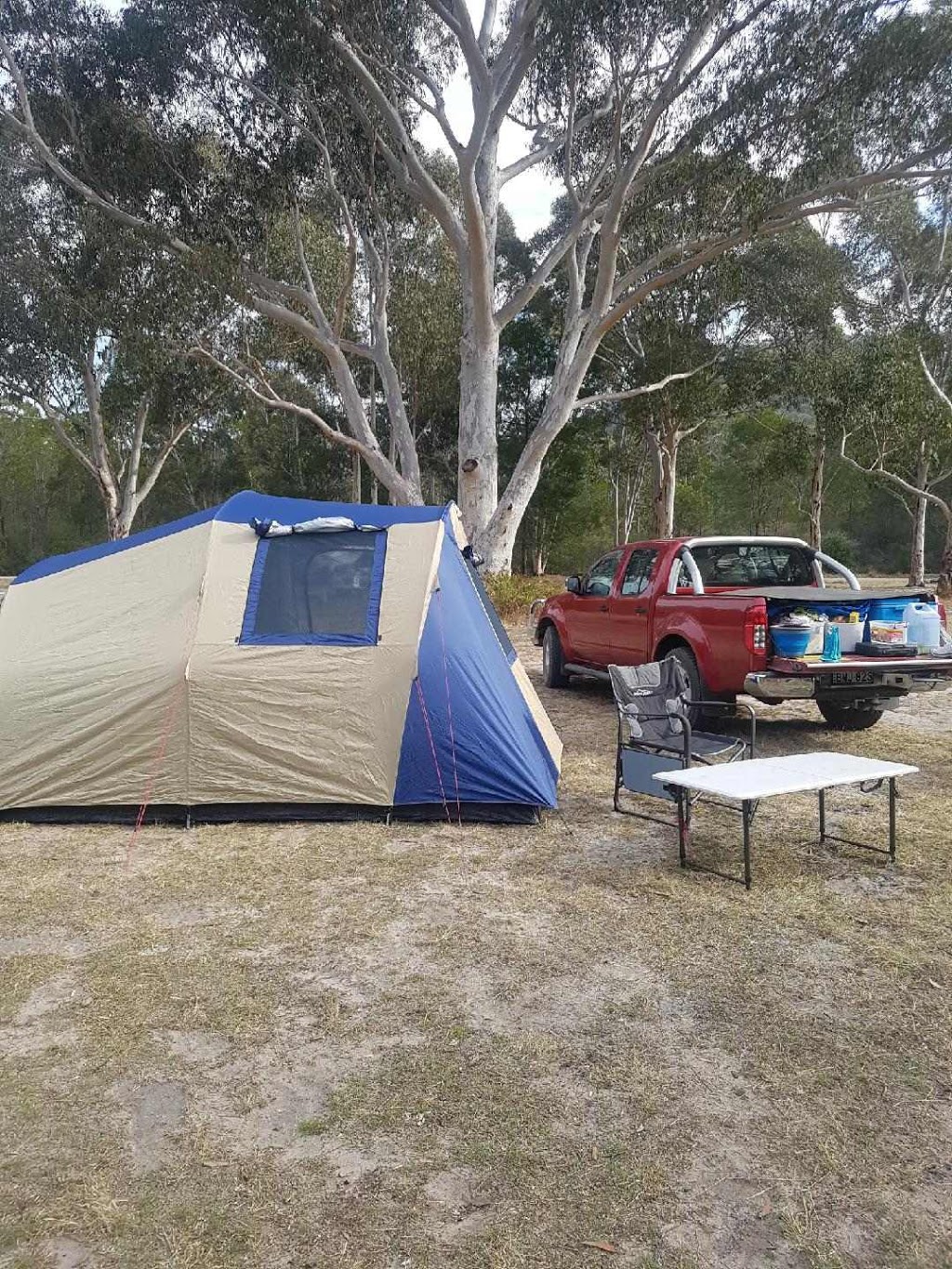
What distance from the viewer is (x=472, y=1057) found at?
3.20 m

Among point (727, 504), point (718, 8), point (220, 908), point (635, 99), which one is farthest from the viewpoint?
point (727, 504)

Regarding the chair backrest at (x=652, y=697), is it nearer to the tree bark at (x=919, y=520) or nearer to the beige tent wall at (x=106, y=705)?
the beige tent wall at (x=106, y=705)

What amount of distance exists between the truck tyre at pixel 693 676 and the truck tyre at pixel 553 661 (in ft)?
8.38

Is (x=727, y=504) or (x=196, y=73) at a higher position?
(x=196, y=73)

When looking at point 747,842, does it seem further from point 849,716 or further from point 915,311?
point 915,311

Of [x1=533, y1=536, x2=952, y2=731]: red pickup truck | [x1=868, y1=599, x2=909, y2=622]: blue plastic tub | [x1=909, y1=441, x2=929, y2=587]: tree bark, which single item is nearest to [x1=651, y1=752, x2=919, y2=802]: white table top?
[x1=533, y1=536, x2=952, y2=731]: red pickup truck

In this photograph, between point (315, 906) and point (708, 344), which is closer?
point (315, 906)

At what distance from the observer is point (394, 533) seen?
6.34 meters

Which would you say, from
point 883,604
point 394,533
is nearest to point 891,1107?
point 394,533

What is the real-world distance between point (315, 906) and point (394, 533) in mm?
2608

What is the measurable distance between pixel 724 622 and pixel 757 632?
0.35 metres

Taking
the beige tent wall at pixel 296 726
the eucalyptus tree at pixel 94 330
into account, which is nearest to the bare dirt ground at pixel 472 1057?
the beige tent wall at pixel 296 726

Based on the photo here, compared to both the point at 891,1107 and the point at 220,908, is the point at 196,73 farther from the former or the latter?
the point at 891,1107

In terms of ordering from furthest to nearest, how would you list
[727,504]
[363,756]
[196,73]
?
[727,504]
[196,73]
[363,756]
